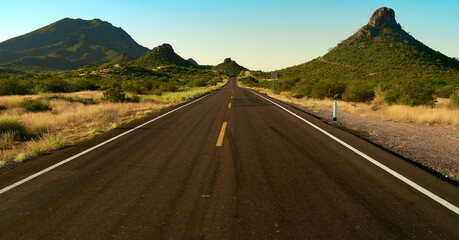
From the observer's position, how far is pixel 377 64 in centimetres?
A: 5359

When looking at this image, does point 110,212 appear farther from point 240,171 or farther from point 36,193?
point 240,171

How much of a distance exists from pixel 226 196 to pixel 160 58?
131 m

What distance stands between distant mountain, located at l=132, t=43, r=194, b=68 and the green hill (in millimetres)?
80377

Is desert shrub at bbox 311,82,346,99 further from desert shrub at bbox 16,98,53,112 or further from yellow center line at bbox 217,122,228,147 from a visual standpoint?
desert shrub at bbox 16,98,53,112

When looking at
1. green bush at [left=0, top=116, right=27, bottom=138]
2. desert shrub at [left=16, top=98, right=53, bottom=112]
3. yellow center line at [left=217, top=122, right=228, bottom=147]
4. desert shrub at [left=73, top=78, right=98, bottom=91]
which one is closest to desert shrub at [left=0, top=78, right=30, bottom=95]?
desert shrub at [left=73, top=78, right=98, bottom=91]

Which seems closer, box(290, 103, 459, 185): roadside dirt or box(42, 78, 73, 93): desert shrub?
box(290, 103, 459, 185): roadside dirt

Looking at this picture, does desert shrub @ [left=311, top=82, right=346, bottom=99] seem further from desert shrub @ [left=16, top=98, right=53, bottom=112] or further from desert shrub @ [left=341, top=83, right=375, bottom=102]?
desert shrub @ [left=16, top=98, right=53, bottom=112]

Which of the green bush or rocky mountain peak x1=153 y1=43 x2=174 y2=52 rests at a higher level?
rocky mountain peak x1=153 y1=43 x2=174 y2=52

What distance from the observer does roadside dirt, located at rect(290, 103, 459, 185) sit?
4.57 meters

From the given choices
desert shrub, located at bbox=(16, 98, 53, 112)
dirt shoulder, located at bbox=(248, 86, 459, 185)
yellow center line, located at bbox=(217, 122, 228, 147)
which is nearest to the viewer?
dirt shoulder, located at bbox=(248, 86, 459, 185)

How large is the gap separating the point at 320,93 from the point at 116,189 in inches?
884

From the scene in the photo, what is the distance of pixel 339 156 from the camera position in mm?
5184

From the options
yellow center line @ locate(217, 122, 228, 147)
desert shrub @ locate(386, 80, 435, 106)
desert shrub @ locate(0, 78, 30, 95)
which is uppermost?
desert shrub @ locate(0, 78, 30, 95)

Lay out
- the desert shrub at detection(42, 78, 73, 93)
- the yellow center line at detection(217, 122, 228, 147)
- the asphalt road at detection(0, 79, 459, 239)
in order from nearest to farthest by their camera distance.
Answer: the asphalt road at detection(0, 79, 459, 239) < the yellow center line at detection(217, 122, 228, 147) < the desert shrub at detection(42, 78, 73, 93)
